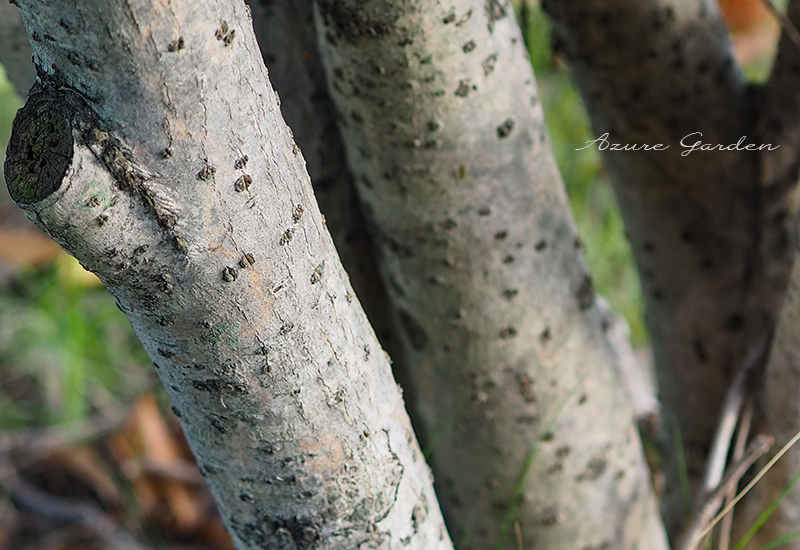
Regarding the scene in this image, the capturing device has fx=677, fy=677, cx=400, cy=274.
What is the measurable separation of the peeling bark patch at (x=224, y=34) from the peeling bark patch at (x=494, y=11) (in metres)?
0.33

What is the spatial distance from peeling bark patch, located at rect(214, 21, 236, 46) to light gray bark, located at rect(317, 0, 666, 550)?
215 mm

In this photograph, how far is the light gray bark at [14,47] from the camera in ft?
2.37

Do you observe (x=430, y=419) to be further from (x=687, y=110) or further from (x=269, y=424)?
(x=687, y=110)

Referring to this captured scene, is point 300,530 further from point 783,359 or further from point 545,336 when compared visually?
point 783,359

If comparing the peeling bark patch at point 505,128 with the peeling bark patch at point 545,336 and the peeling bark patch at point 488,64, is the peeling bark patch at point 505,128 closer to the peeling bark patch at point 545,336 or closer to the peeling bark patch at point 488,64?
the peeling bark patch at point 488,64

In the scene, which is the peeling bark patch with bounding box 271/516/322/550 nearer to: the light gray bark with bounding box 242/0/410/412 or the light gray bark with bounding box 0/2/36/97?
the light gray bark with bounding box 242/0/410/412

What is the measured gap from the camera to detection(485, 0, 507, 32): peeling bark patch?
65 centimetres

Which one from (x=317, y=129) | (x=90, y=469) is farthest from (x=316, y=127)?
(x=90, y=469)

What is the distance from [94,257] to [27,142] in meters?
0.07

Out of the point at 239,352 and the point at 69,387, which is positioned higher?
the point at 239,352

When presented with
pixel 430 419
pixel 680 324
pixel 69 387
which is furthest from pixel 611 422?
pixel 69 387

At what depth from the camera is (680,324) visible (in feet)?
3.62

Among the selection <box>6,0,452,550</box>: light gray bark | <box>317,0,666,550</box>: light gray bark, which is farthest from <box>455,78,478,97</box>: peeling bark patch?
<box>6,0,452,550</box>: light gray bark

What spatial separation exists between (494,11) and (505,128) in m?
0.11
